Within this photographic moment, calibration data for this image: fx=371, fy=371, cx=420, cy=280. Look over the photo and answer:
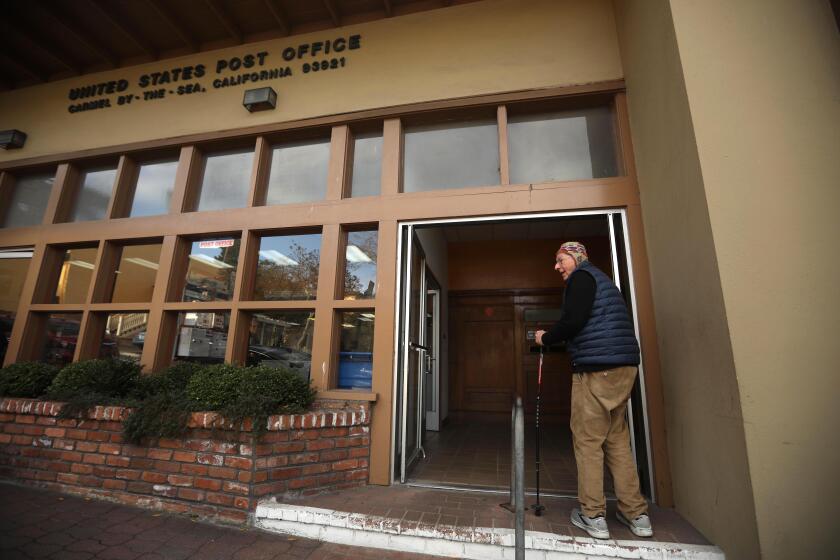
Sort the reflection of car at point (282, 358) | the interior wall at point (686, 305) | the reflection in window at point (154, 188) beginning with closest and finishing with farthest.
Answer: the interior wall at point (686, 305) → the reflection of car at point (282, 358) → the reflection in window at point (154, 188)

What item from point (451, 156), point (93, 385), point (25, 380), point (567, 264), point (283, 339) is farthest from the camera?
point (451, 156)

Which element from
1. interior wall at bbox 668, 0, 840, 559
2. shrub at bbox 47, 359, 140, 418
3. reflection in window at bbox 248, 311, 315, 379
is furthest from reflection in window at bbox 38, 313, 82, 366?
interior wall at bbox 668, 0, 840, 559

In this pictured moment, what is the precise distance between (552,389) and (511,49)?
5180 mm

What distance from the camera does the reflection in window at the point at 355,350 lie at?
11.5 feet

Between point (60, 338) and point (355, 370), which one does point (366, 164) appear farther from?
point (60, 338)

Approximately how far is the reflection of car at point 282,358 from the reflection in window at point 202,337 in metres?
0.34

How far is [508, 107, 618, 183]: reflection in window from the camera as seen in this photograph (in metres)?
3.53

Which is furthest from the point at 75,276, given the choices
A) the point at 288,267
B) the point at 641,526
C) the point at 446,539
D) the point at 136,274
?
the point at 641,526

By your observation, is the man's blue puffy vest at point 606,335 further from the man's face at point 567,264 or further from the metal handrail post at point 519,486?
the metal handrail post at point 519,486

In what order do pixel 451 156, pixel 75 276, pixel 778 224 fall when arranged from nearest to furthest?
pixel 778 224 < pixel 451 156 < pixel 75 276

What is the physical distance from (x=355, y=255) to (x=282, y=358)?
127 cm

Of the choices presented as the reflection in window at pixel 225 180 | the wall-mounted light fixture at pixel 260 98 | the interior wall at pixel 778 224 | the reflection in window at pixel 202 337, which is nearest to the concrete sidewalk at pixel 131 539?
the reflection in window at pixel 202 337

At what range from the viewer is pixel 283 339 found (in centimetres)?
375

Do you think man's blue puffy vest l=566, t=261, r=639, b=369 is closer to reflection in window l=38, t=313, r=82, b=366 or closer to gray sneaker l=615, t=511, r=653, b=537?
gray sneaker l=615, t=511, r=653, b=537
